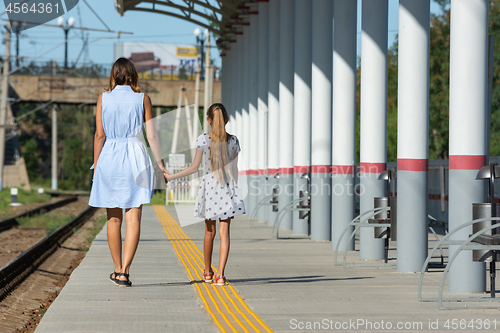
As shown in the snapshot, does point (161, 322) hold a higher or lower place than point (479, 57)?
lower

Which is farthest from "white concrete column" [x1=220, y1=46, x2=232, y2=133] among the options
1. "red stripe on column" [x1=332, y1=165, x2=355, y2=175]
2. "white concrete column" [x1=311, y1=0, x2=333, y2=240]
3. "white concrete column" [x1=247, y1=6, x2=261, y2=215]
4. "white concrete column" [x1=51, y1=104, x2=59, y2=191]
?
"white concrete column" [x1=51, y1=104, x2=59, y2=191]

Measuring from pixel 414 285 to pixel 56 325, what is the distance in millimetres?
3956

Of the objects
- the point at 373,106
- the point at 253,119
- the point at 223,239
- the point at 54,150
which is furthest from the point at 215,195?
the point at 54,150

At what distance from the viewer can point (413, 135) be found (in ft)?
30.2

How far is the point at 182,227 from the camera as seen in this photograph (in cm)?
1812

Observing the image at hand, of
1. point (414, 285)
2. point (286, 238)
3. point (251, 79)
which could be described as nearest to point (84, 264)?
point (414, 285)

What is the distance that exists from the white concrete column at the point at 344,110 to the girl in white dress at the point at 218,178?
13.9ft

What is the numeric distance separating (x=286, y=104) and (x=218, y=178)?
9296 mm

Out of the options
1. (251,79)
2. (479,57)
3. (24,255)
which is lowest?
(24,255)

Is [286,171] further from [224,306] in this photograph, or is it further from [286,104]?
[224,306]

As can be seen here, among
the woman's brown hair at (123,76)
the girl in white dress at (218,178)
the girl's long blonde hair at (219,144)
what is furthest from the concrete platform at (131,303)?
the woman's brown hair at (123,76)

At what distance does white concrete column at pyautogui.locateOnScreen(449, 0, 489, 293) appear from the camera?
7582mm

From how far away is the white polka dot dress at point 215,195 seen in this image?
7.86m

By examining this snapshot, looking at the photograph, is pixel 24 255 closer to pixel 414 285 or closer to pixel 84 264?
pixel 84 264
